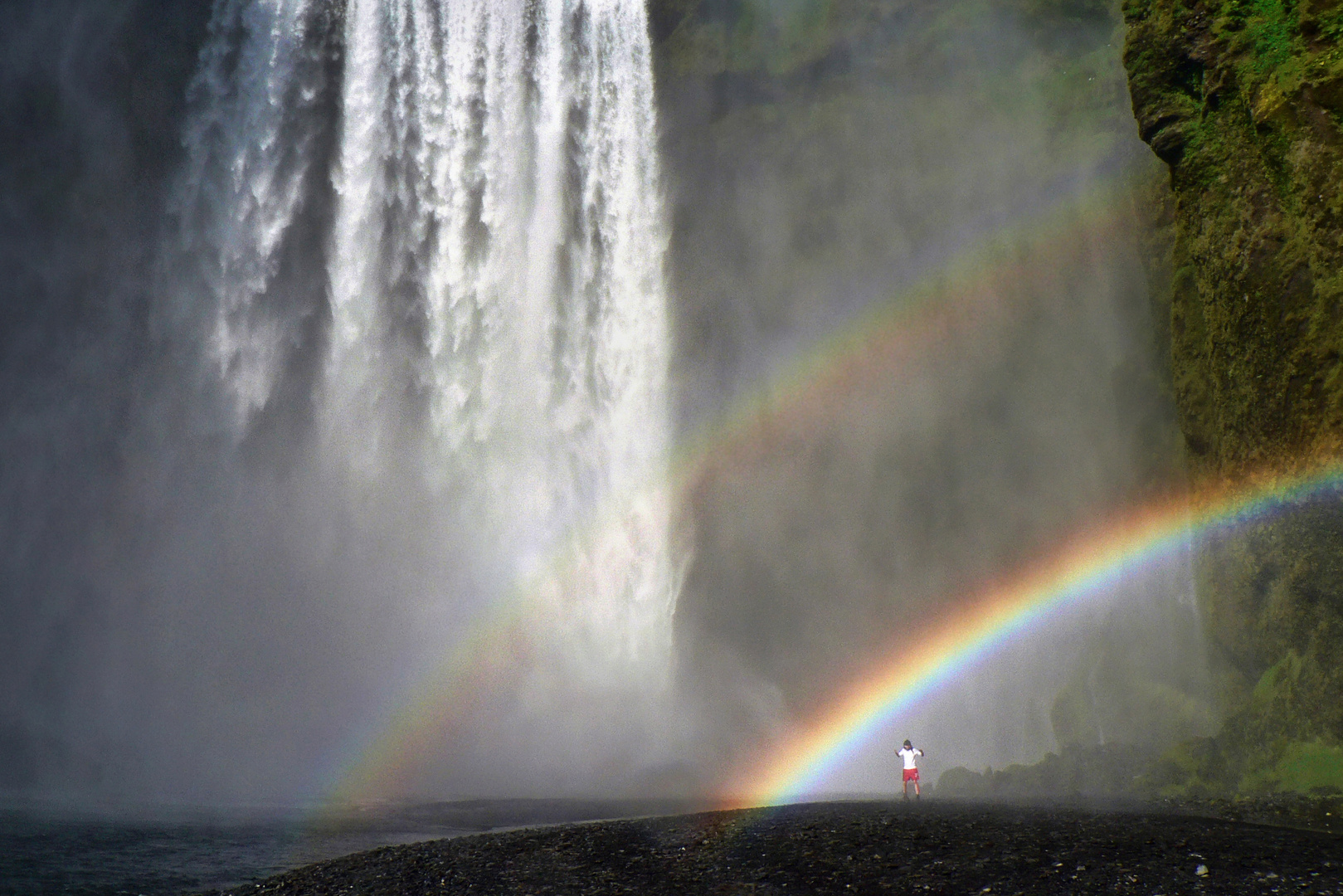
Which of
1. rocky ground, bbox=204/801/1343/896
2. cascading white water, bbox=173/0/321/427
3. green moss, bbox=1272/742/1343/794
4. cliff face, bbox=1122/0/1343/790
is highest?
cascading white water, bbox=173/0/321/427

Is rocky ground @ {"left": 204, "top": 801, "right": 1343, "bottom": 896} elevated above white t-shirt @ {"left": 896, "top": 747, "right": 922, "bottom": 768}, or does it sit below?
below

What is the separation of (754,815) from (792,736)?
1891 centimetres

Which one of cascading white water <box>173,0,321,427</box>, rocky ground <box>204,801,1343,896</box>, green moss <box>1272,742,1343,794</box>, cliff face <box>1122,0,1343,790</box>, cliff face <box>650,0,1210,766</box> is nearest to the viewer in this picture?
rocky ground <box>204,801,1343,896</box>

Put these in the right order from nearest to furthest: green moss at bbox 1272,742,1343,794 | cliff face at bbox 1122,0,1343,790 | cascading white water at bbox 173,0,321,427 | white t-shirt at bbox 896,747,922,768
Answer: green moss at bbox 1272,742,1343,794, cliff face at bbox 1122,0,1343,790, white t-shirt at bbox 896,747,922,768, cascading white water at bbox 173,0,321,427

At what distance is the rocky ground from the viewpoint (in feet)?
29.8

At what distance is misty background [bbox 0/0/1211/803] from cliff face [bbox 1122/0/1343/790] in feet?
35.4

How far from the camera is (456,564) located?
3441cm

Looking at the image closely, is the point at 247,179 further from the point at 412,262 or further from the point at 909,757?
the point at 909,757

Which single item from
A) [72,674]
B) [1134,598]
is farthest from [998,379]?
[72,674]

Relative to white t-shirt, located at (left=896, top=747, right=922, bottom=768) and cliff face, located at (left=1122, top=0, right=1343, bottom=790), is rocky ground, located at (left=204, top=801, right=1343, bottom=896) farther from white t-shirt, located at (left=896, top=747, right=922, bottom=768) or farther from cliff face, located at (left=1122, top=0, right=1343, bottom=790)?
white t-shirt, located at (left=896, top=747, right=922, bottom=768)

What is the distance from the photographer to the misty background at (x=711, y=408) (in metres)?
30.4

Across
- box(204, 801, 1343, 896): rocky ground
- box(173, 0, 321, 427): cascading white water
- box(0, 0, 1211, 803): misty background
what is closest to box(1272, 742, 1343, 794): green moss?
box(204, 801, 1343, 896): rocky ground

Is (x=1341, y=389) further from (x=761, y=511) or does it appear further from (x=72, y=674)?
(x=72, y=674)

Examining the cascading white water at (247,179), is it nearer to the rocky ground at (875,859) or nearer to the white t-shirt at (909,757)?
the rocky ground at (875,859)
